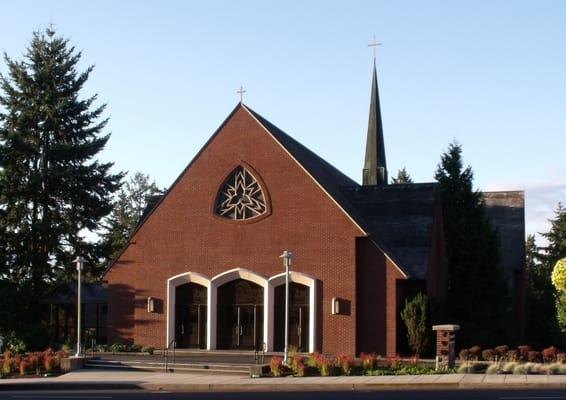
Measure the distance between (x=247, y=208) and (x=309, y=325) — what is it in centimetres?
621

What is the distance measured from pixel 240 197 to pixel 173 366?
998 centimetres

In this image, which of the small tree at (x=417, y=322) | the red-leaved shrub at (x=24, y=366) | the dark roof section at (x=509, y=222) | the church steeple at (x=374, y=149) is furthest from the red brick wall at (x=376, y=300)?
the church steeple at (x=374, y=149)

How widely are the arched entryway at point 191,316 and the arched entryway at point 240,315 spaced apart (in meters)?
0.84

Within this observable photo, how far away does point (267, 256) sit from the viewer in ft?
123

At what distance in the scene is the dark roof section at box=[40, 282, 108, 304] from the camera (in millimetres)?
46406

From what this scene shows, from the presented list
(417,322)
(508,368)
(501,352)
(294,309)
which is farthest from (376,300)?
(508,368)

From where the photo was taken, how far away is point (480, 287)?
44625 millimetres

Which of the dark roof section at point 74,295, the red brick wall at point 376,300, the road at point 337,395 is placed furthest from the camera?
the dark roof section at point 74,295

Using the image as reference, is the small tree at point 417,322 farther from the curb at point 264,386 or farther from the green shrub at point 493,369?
the curb at point 264,386

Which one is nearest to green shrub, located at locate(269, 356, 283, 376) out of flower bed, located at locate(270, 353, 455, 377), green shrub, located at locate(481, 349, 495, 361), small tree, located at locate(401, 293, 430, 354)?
flower bed, located at locate(270, 353, 455, 377)

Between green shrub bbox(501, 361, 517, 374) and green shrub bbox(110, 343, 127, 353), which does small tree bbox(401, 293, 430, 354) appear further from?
green shrub bbox(110, 343, 127, 353)

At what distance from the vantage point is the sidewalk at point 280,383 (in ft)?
72.6

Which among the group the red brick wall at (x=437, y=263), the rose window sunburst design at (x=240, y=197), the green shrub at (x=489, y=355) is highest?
the rose window sunburst design at (x=240, y=197)

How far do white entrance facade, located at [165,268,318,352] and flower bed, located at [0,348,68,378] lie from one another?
25.6 feet
